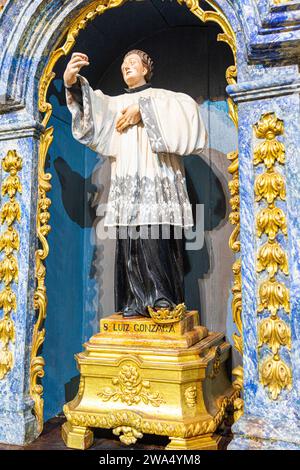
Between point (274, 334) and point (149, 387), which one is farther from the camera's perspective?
point (149, 387)

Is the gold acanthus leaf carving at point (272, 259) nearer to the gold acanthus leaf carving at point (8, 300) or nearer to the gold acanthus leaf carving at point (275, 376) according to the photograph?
the gold acanthus leaf carving at point (275, 376)

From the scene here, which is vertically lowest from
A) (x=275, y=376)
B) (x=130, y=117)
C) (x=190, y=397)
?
(x=190, y=397)

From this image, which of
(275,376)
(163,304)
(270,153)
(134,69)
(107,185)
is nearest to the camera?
(275,376)

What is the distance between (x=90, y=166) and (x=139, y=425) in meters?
1.64

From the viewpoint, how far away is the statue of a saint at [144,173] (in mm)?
2027

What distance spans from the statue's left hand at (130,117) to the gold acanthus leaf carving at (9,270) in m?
0.81

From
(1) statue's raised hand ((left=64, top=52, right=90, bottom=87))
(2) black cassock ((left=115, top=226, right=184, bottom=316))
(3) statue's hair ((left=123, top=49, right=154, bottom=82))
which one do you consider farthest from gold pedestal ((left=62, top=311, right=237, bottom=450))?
(3) statue's hair ((left=123, top=49, right=154, bottom=82))

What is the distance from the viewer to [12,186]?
219cm

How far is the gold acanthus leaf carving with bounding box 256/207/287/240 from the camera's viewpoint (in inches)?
67.6

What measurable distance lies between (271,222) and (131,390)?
859 mm

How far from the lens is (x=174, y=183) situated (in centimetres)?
210

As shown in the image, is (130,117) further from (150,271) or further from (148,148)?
(150,271)

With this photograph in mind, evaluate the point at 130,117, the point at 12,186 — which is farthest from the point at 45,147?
the point at 130,117
